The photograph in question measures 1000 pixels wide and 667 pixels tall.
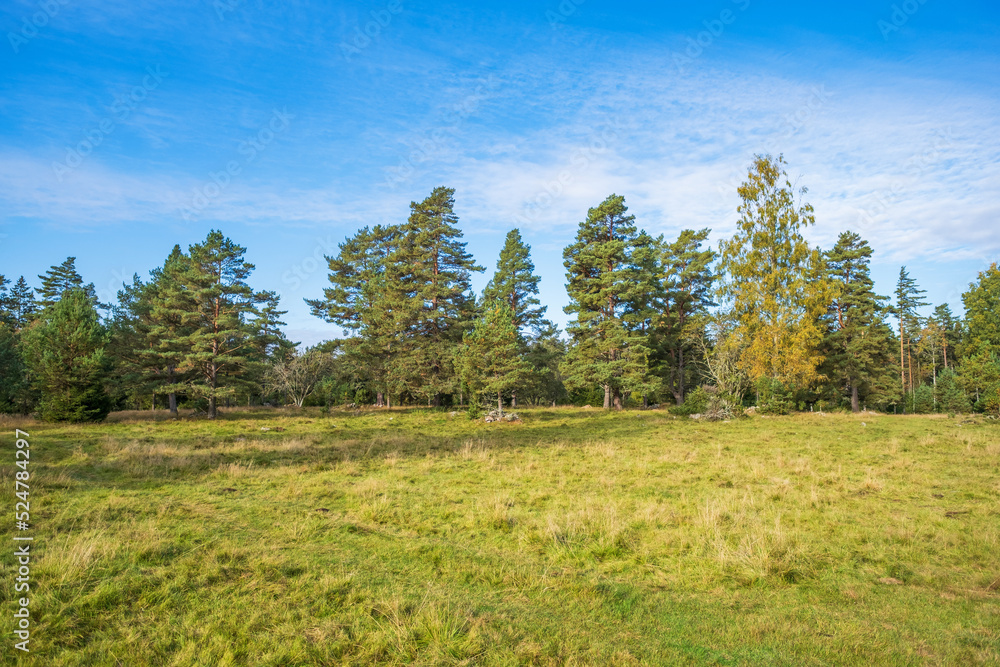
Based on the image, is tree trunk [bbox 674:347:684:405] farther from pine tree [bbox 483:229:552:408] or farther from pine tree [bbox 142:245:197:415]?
pine tree [bbox 142:245:197:415]

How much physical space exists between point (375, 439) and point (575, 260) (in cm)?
2423

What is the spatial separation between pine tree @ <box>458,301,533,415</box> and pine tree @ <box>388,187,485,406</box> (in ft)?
15.5

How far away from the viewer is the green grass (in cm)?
438

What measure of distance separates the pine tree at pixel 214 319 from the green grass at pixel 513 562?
17.0 metres

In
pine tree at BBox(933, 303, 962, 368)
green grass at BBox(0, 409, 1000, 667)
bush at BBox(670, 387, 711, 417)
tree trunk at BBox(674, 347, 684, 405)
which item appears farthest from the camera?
pine tree at BBox(933, 303, 962, 368)

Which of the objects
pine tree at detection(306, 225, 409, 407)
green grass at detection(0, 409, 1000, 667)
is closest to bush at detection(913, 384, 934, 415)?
green grass at detection(0, 409, 1000, 667)

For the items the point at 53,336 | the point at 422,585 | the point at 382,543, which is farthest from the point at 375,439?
the point at 53,336

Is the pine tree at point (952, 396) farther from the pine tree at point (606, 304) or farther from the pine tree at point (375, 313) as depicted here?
the pine tree at point (375, 313)

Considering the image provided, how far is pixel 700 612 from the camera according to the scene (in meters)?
5.22

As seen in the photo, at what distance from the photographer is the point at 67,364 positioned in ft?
81.4

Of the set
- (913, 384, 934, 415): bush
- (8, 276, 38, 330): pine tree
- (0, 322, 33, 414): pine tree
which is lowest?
(913, 384, 934, 415): bush

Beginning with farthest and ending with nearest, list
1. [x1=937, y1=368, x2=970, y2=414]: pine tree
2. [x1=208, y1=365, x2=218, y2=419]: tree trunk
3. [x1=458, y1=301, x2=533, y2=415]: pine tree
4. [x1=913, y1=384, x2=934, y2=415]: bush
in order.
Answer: [x1=913, y1=384, x2=934, y2=415]: bush < [x1=937, y1=368, x2=970, y2=414]: pine tree < [x1=458, y1=301, x2=533, y2=415]: pine tree < [x1=208, y1=365, x2=218, y2=419]: tree trunk

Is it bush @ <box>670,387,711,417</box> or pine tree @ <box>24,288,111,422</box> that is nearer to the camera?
pine tree @ <box>24,288,111,422</box>

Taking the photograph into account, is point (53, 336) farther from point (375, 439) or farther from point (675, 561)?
point (675, 561)
